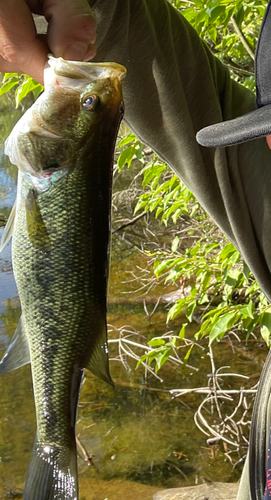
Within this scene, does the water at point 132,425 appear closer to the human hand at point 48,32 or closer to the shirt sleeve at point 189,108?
the shirt sleeve at point 189,108

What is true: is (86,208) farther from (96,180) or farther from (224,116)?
(224,116)

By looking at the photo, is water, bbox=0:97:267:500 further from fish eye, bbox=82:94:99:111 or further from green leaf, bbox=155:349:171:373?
fish eye, bbox=82:94:99:111

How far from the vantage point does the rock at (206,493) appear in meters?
3.32

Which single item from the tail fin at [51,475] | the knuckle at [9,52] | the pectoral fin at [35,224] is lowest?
the tail fin at [51,475]

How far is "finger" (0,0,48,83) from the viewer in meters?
1.04

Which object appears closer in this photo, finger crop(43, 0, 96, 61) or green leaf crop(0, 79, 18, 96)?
finger crop(43, 0, 96, 61)

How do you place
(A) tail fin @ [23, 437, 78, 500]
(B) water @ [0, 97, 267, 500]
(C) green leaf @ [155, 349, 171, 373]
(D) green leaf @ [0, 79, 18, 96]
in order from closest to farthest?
(A) tail fin @ [23, 437, 78, 500], (D) green leaf @ [0, 79, 18, 96], (C) green leaf @ [155, 349, 171, 373], (B) water @ [0, 97, 267, 500]

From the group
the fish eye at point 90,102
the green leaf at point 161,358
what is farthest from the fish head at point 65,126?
the green leaf at point 161,358

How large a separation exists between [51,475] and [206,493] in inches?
96.9

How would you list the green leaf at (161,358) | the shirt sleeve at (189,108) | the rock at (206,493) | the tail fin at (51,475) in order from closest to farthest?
the tail fin at (51,475), the shirt sleeve at (189,108), the green leaf at (161,358), the rock at (206,493)

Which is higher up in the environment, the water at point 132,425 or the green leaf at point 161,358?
the green leaf at point 161,358

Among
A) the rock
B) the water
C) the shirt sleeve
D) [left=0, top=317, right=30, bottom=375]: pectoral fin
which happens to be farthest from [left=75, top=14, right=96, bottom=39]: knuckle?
the water

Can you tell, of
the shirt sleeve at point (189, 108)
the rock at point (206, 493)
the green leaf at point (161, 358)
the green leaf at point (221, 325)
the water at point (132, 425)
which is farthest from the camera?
the water at point (132, 425)

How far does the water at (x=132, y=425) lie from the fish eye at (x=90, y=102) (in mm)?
3347
